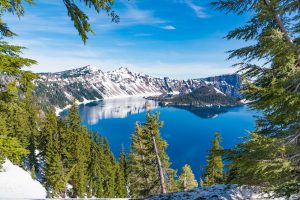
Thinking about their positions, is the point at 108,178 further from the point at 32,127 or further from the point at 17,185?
the point at 17,185

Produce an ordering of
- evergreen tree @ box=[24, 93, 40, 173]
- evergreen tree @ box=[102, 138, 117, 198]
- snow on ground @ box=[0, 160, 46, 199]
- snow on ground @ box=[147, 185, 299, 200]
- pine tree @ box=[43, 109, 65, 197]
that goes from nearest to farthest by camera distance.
A: snow on ground @ box=[147, 185, 299, 200], snow on ground @ box=[0, 160, 46, 199], pine tree @ box=[43, 109, 65, 197], evergreen tree @ box=[102, 138, 117, 198], evergreen tree @ box=[24, 93, 40, 173]

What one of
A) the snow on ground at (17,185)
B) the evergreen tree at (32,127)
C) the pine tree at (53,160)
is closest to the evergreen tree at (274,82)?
the snow on ground at (17,185)

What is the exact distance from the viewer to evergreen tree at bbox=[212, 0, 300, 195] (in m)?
8.91

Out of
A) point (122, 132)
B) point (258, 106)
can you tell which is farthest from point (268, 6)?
point (122, 132)

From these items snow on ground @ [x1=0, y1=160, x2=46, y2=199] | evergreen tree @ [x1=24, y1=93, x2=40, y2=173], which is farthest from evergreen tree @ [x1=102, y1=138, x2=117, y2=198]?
snow on ground @ [x1=0, y1=160, x2=46, y2=199]

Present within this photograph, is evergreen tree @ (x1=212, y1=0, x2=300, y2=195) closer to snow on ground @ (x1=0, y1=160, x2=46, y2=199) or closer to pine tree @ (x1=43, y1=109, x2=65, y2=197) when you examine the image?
snow on ground @ (x1=0, y1=160, x2=46, y2=199)

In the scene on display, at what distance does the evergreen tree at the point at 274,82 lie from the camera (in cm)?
891

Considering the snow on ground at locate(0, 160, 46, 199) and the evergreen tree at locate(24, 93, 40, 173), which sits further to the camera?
the evergreen tree at locate(24, 93, 40, 173)

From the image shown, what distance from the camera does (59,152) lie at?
48.0m

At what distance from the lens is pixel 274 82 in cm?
879

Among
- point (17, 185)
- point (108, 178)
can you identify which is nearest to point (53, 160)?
point (17, 185)

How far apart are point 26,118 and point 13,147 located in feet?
202

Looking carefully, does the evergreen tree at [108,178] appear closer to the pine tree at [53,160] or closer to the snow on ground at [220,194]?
the pine tree at [53,160]

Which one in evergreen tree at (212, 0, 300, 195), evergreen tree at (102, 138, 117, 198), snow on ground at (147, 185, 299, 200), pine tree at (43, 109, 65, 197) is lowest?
evergreen tree at (102, 138, 117, 198)
